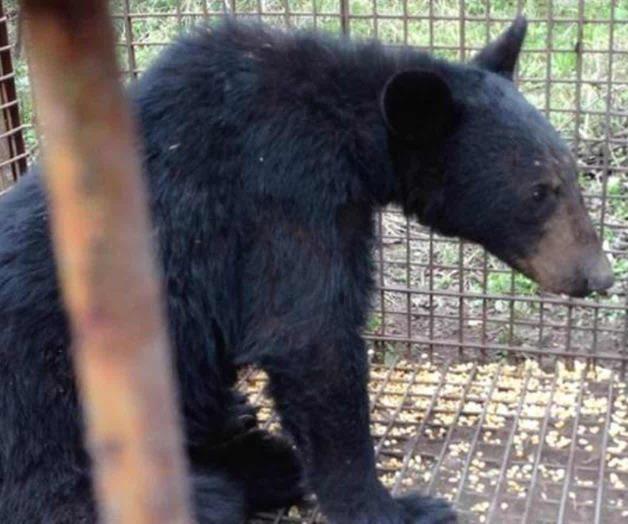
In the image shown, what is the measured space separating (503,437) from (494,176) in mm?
1206

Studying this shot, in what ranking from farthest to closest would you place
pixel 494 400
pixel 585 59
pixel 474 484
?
pixel 585 59, pixel 494 400, pixel 474 484

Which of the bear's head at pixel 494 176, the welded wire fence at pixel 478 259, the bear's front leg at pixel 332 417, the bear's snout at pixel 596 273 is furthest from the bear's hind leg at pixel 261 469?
the bear's snout at pixel 596 273

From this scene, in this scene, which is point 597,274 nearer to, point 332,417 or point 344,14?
point 332,417

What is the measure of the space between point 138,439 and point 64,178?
21cm

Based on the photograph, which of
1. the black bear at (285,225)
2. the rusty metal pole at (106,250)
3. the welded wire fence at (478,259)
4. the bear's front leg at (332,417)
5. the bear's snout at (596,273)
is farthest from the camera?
the welded wire fence at (478,259)

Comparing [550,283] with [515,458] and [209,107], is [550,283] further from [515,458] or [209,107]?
[209,107]

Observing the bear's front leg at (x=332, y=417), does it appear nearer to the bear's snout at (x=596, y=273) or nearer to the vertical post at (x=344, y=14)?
the bear's snout at (x=596, y=273)

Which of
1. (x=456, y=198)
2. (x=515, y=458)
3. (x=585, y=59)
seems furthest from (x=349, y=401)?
(x=585, y=59)

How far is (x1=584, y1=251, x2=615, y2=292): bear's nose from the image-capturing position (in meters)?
3.34

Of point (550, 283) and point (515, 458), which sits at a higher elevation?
point (550, 283)

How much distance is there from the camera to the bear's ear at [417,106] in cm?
300

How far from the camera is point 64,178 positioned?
0.81 meters

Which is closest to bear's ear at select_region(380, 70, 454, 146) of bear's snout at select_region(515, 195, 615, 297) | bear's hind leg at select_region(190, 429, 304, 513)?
bear's snout at select_region(515, 195, 615, 297)

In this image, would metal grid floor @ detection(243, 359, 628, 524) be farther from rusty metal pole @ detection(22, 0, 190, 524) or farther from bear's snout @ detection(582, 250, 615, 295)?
rusty metal pole @ detection(22, 0, 190, 524)
